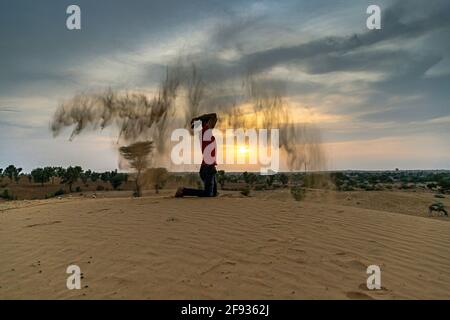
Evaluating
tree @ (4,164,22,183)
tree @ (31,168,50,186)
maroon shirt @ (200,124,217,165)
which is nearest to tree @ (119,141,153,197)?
maroon shirt @ (200,124,217,165)

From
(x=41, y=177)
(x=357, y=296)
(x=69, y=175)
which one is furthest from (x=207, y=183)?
(x=41, y=177)

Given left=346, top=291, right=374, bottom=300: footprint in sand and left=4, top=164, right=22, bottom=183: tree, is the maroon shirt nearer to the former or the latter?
left=346, top=291, right=374, bottom=300: footprint in sand

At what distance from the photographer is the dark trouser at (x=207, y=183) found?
1127 centimetres

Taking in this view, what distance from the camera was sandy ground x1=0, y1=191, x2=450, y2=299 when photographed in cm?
489

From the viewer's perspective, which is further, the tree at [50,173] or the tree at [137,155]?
the tree at [50,173]

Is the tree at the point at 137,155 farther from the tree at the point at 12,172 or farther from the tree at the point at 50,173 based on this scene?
the tree at the point at 12,172

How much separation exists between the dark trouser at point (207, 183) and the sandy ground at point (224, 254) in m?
1.61

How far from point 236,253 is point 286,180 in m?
46.9

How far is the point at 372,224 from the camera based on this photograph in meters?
8.73

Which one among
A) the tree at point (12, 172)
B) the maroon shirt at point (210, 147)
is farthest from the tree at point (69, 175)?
the maroon shirt at point (210, 147)

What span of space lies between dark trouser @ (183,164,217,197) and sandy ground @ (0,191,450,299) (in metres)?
1.61

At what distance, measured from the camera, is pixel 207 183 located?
38.8 feet
